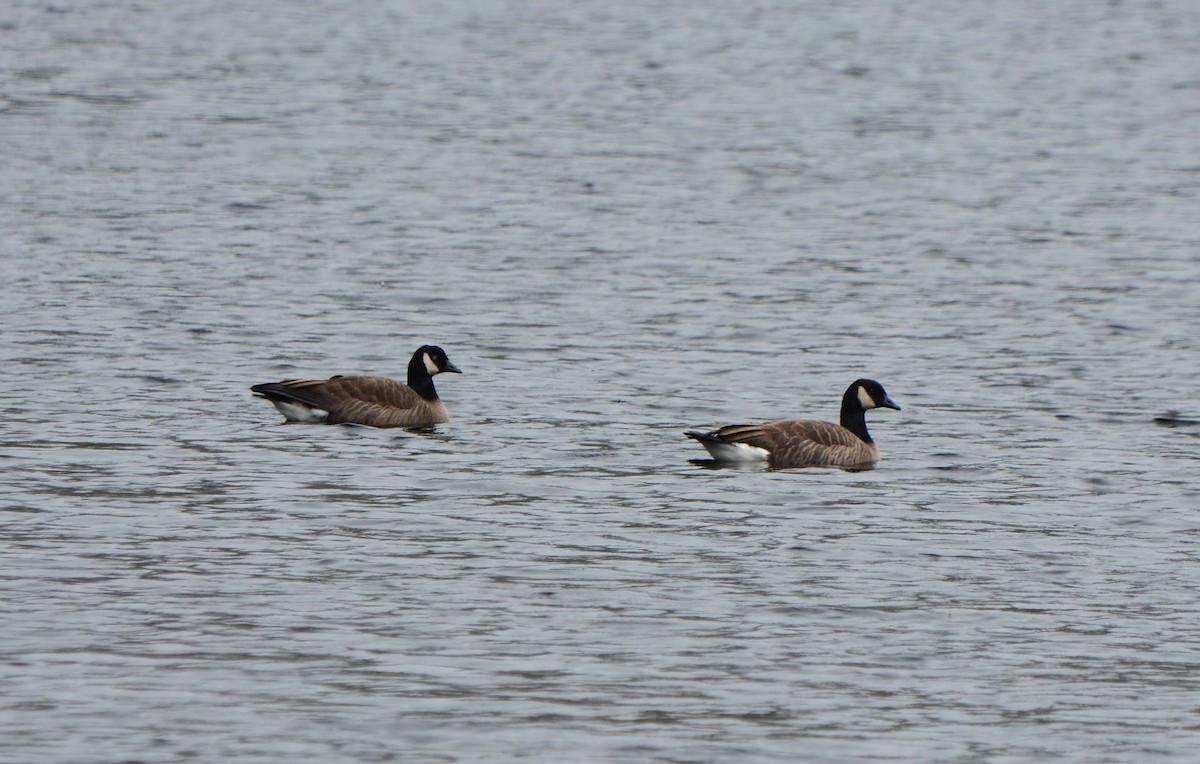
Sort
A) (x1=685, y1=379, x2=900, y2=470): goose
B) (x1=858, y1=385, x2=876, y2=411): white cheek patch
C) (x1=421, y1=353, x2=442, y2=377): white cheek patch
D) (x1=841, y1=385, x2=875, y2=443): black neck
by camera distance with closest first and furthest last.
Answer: (x1=685, y1=379, x2=900, y2=470): goose → (x1=841, y1=385, x2=875, y2=443): black neck → (x1=858, y1=385, x2=876, y2=411): white cheek patch → (x1=421, y1=353, x2=442, y2=377): white cheek patch

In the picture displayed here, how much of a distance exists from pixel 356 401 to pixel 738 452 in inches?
170

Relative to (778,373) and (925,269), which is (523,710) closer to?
(778,373)

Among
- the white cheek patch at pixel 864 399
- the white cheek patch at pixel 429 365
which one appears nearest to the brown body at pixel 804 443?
the white cheek patch at pixel 864 399

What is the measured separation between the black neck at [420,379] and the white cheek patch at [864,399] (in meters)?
4.56

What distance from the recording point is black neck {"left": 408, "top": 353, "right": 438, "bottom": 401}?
23.0 metres

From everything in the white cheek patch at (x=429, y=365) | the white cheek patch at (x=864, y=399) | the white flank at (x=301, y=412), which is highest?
the white cheek patch at (x=429, y=365)

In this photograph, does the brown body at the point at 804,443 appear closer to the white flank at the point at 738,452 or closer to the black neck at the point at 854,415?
the white flank at the point at 738,452

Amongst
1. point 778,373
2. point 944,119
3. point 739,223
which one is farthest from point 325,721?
point 944,119

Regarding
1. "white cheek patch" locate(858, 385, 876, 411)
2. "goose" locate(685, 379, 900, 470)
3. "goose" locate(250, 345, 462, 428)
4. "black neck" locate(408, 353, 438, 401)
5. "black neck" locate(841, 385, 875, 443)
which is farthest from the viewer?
"black neck" locate(408, 353, 438, 401)

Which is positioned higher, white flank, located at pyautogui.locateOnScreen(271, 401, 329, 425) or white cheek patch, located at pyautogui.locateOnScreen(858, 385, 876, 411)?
white flank, located at pyautogui.locateOnScreen(271, 401, 329, 425)

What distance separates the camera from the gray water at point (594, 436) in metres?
12.9

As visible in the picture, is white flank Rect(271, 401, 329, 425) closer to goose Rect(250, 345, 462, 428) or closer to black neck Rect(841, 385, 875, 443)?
goose Rect(250, 345, 462, 428)

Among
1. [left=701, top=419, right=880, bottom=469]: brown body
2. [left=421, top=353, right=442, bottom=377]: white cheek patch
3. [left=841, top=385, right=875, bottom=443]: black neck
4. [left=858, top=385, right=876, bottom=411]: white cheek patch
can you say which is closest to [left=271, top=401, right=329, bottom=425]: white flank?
[left=421, top=353, right=442, bottom=377]: white cheek patch

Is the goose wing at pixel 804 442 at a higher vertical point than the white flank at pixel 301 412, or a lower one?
lower
